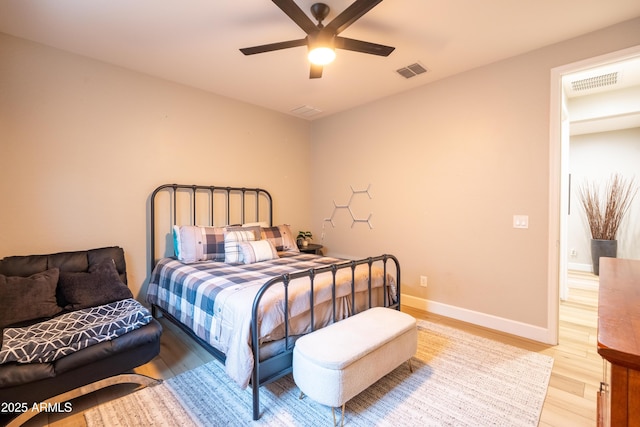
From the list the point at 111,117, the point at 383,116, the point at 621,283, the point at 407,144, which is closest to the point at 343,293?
the point at 621,283

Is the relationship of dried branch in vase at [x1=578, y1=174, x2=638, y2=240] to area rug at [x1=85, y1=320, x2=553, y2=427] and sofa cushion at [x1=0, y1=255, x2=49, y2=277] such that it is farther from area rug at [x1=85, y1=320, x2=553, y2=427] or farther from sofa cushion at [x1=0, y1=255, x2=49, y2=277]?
sofa cushion at [x1=0, y1=255, x2=49, y2=277]

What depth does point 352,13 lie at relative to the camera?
176 centimetres

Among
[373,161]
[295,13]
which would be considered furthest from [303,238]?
[295,13]

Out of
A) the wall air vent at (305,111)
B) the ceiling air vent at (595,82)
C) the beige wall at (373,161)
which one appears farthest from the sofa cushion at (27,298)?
the ceiling air vent at (595,82)

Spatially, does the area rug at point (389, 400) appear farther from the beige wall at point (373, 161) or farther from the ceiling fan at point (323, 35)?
the ceiling fan at point (323, 35)

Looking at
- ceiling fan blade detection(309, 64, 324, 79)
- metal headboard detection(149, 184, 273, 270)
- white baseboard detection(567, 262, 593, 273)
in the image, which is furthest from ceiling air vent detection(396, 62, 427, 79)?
white baseboard detection(567, 262, 593, 273)

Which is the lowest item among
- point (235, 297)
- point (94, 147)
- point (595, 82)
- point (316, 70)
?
point (235, 297)

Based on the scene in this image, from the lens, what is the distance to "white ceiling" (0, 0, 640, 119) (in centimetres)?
208

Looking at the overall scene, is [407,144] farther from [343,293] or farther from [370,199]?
[343,293]

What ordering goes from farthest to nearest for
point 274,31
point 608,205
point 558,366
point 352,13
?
1. point 608,205
2. point 274,31
3. point 558,366
4. point 352,13

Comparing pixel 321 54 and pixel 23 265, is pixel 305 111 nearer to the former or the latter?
pixel 321 54

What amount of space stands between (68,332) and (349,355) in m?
1.77

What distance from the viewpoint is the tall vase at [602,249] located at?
4.81 m

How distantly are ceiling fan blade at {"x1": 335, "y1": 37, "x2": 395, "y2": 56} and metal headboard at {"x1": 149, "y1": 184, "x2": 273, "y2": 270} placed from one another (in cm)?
235
